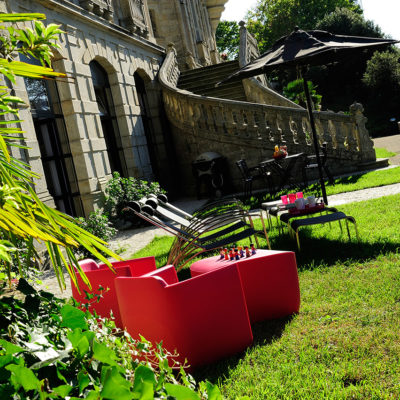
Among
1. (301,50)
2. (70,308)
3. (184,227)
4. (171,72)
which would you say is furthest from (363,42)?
(171,72)

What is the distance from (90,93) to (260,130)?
5069 millimetres

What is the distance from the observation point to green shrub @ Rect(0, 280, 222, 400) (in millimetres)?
972

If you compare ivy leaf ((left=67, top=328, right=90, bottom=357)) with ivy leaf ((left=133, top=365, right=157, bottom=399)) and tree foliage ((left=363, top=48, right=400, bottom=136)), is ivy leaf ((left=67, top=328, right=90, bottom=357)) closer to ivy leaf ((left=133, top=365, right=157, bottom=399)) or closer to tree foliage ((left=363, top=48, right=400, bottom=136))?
ivy leaf ((left=133, top=365, right=157, bottom=399))

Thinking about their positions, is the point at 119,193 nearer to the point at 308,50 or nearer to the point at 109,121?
the point at 109,121

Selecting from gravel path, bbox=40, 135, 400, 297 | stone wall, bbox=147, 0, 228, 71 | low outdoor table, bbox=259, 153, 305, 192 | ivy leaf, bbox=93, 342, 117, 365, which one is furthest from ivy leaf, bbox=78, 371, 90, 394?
stone wall, bbox=147, 0, 228, 71

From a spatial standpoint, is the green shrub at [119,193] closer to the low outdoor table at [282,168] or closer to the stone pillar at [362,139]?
the low outdoor table at [282,168]

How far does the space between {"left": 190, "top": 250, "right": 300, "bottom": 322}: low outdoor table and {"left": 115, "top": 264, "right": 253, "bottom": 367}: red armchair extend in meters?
0.58

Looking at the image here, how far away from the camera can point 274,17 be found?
178ft

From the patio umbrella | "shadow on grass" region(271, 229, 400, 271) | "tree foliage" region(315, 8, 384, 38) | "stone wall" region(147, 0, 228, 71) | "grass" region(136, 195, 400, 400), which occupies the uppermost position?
"tree foliage" region(315, 8, 384, 38)

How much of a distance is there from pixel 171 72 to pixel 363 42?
1073cm

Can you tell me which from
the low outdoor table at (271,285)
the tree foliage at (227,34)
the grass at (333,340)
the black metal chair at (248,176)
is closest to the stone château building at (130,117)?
the black metal chair at (248,176)

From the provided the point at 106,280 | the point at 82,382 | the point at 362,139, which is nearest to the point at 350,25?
the point at 362,139

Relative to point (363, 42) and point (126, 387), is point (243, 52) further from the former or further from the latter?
point (126, 387)

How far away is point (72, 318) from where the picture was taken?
1.56 meters
